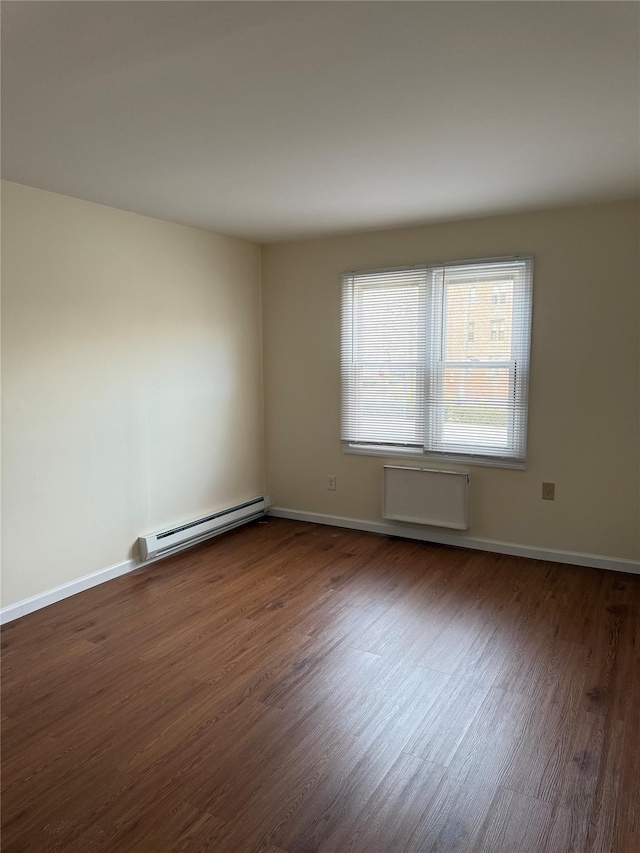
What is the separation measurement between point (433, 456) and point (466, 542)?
70cm

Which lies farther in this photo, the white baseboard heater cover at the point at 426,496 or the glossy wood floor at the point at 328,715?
the white baseboard heater cover at the point at 426,496

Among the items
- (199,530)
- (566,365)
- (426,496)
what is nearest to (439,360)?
(566,365)

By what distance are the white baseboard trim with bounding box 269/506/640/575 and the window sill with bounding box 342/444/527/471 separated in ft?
1.87

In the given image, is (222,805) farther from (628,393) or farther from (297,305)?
(297,305)

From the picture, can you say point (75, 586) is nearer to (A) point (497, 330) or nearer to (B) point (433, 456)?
(B) point (433, 456)

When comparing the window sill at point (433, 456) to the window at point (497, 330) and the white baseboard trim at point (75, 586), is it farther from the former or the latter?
the white baseboard trim at point (75, 586)

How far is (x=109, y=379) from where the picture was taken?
12.1ft

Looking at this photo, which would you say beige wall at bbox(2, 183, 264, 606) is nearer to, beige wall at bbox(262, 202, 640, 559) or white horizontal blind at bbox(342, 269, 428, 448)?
white horizontal blind at bbox(342, 269, 428, 448)

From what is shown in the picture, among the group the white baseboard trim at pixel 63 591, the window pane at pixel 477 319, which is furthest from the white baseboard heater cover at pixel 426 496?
the white baseboard trim at pixel 63 591

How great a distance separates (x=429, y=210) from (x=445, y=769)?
3.22 meters

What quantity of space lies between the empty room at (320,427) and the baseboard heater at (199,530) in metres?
0.03

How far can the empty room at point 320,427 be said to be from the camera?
70.4 inches

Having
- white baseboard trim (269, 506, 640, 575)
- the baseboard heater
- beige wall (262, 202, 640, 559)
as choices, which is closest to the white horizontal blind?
beige wall (262, 202, 640, 559)

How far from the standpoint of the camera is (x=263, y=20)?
160cm
